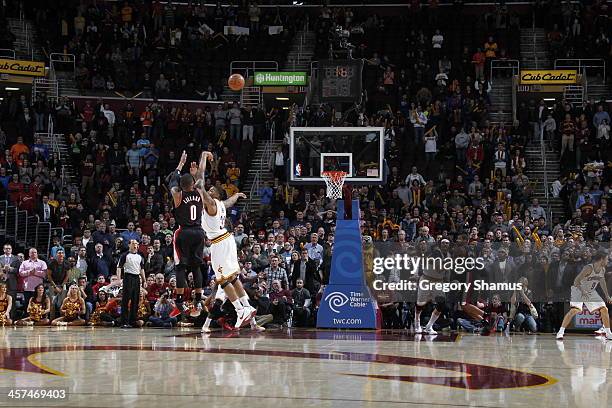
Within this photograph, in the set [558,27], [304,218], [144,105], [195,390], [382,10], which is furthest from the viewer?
[382,10]

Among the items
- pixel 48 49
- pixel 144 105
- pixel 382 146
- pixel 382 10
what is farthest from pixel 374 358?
pixel 382 10

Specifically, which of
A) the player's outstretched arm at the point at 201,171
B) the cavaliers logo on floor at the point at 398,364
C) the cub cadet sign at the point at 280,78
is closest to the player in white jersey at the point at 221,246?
the player's outstretched arm at the point at 201,171

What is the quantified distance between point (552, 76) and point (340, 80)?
10.6m

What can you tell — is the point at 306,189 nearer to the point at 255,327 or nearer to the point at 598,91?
the point at 255,327

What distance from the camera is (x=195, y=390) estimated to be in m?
8.56

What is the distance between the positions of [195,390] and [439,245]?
37.3 feet

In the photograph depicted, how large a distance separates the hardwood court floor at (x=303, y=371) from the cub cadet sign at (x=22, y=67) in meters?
19.2

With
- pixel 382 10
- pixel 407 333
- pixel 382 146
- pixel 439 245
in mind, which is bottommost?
pixel 407 333

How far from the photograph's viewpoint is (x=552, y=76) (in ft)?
109

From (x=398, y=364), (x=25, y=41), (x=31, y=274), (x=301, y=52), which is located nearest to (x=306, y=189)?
(x=31, y=274)

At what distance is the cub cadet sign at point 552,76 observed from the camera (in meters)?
33.2

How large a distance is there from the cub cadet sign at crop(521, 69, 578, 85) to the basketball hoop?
15497 millimetres

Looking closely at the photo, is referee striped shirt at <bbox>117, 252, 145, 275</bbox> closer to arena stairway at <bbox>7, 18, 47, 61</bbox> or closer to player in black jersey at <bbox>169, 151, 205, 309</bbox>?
player in black jersey at <bbox>169, 151, 205, 309</bbox>

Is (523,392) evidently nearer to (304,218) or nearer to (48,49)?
(304,218)
